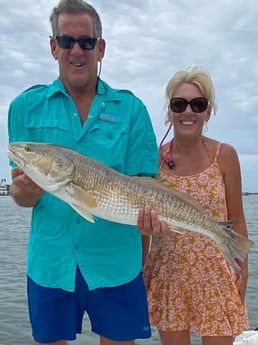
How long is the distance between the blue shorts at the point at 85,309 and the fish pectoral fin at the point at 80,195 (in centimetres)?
58

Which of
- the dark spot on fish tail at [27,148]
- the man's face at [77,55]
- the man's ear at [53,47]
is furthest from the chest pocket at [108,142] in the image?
the man's ear at [53,47]

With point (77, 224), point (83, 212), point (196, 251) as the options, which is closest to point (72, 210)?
point (77, 224)

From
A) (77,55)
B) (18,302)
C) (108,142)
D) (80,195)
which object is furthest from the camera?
(18,302)

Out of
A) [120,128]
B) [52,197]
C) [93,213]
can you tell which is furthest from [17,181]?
[120,128]

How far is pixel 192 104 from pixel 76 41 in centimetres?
131

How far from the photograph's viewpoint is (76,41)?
Answer: 363 centimetres

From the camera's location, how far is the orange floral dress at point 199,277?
4469 mm

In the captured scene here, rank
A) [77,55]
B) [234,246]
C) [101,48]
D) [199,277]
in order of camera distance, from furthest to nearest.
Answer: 1. [199,277]
2. [234,246]
3. [101,48]
4. [77,55]

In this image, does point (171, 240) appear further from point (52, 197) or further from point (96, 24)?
point (96, 24)

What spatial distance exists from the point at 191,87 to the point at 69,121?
1.35 metres

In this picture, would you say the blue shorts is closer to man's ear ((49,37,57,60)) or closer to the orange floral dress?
the orange floral dress

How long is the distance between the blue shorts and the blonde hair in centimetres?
178

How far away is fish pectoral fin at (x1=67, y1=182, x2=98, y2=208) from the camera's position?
339 cm

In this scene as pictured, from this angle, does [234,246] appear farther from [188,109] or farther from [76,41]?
[76,41]
